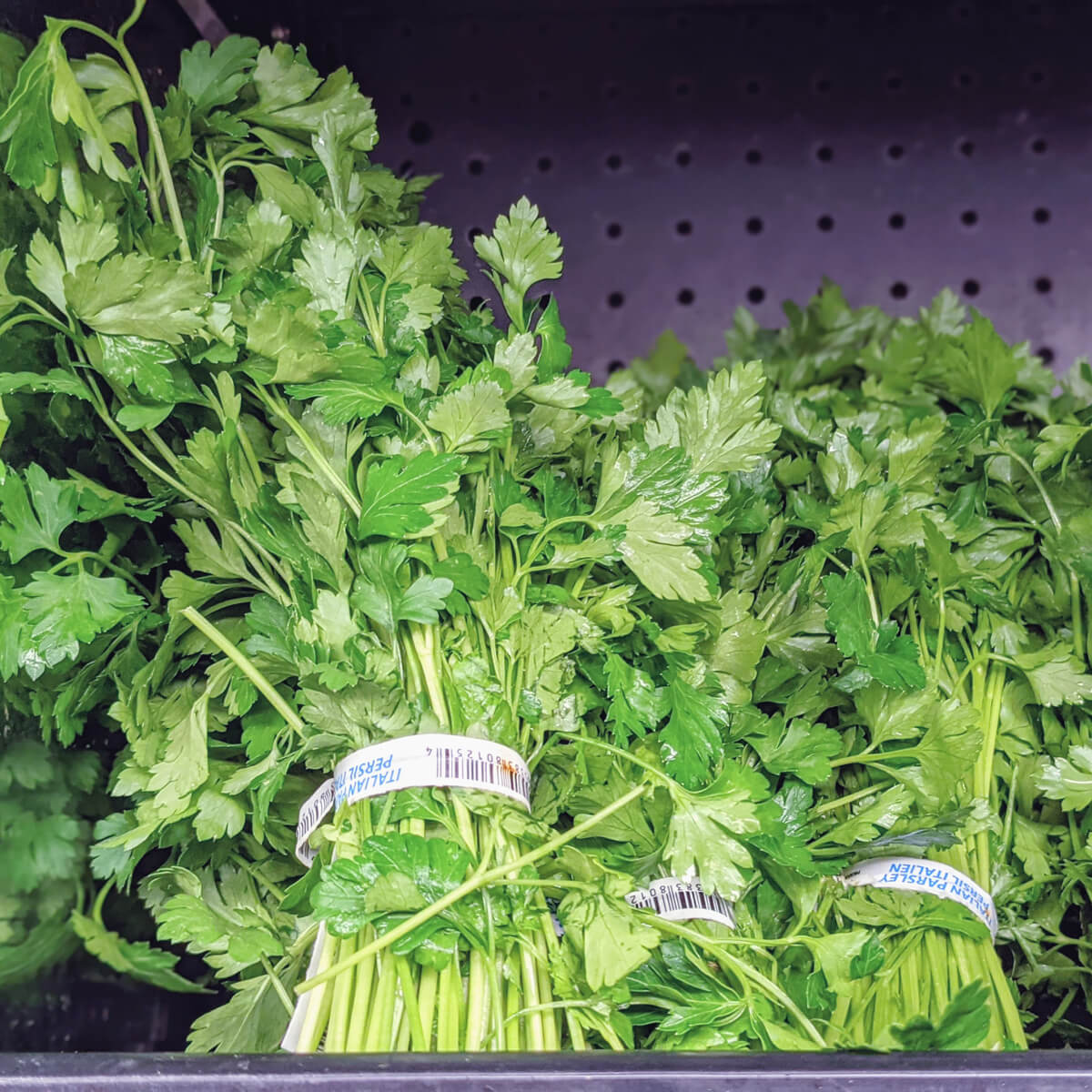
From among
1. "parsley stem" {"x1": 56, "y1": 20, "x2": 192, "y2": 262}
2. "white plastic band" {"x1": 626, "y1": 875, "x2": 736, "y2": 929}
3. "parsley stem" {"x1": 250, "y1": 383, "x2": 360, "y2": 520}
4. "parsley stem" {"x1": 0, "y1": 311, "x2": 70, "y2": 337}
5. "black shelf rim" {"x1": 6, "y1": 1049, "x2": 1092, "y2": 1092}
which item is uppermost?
"parsley stem" {"x1": 56, "y1": 20, "x2": 192, "y2": 262}

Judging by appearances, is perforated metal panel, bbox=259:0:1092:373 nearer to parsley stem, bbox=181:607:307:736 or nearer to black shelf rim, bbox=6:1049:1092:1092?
parsley stem, bbox=181:607:307:736

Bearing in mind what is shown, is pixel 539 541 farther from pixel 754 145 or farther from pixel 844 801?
pixel 754 145

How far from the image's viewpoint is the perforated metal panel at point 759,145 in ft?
2.97

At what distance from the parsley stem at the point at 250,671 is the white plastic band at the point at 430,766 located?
5 cm

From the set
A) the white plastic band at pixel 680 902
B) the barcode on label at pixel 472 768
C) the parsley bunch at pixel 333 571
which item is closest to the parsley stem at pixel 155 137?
the parsley bunch at pixel 333 571

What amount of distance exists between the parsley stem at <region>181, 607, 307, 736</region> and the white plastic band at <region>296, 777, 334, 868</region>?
0.03m

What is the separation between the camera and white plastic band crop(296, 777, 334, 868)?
478 mm

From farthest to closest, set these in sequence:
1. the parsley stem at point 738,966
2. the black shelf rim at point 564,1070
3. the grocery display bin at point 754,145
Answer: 1. the grocery display bin at point 754,145
2. the parsley stem at point 738,966
3. the black shelf rim at point 564,1070

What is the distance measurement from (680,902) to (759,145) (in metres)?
0.74

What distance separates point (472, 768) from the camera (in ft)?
1.42

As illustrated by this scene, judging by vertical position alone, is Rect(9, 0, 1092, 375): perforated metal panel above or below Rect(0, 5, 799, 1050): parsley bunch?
above

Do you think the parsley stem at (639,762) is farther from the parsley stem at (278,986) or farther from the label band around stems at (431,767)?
the parsley stem at (278,986)

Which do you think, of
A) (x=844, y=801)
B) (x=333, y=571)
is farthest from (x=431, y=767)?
(x=844, y=801)

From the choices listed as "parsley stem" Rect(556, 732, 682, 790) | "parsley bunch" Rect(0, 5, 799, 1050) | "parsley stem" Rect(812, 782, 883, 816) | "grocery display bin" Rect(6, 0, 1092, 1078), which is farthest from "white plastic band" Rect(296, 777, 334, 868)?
"grocery display bin" Rect(6, 0, 1092, 1078)
